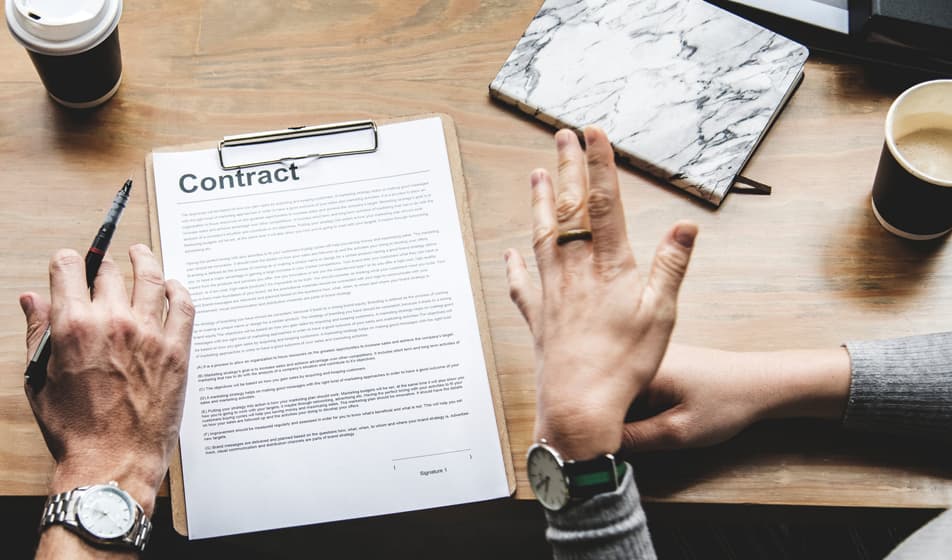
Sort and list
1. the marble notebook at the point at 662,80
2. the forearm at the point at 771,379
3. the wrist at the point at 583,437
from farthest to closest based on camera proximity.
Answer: the marble notebook at the point at 662,80, the forearm at the point at 771,379, the wrist at the point at 583,437

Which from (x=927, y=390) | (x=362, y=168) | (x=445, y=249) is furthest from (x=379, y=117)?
(x=927, y=390)

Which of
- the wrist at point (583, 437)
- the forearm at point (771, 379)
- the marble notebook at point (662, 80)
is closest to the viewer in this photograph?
the wrist at point (583, 437)

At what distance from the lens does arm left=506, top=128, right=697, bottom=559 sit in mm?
650

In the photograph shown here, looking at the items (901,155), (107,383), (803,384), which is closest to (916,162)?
(901,155)

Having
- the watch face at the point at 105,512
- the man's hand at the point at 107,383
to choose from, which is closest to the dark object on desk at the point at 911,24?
the man's hand at the point at 107,383

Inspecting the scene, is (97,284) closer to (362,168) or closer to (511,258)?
(362,168)

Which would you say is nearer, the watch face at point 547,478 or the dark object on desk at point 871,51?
the watch face at point 547,478

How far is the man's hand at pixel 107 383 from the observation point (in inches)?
28.6

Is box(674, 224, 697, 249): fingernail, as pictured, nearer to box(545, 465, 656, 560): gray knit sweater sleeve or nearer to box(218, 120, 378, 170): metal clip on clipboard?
box(545, 465, 656, 560): gray knit sweater sleeve

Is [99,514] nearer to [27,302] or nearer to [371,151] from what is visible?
[27,302]

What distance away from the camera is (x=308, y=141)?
2.86 feet

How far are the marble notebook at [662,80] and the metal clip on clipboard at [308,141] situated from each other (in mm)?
146

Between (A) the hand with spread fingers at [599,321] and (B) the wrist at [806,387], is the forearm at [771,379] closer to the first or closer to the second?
(B) the wrist at [806,387]

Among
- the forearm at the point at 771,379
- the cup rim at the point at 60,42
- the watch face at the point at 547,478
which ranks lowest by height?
the forearm at the point at 771,379
